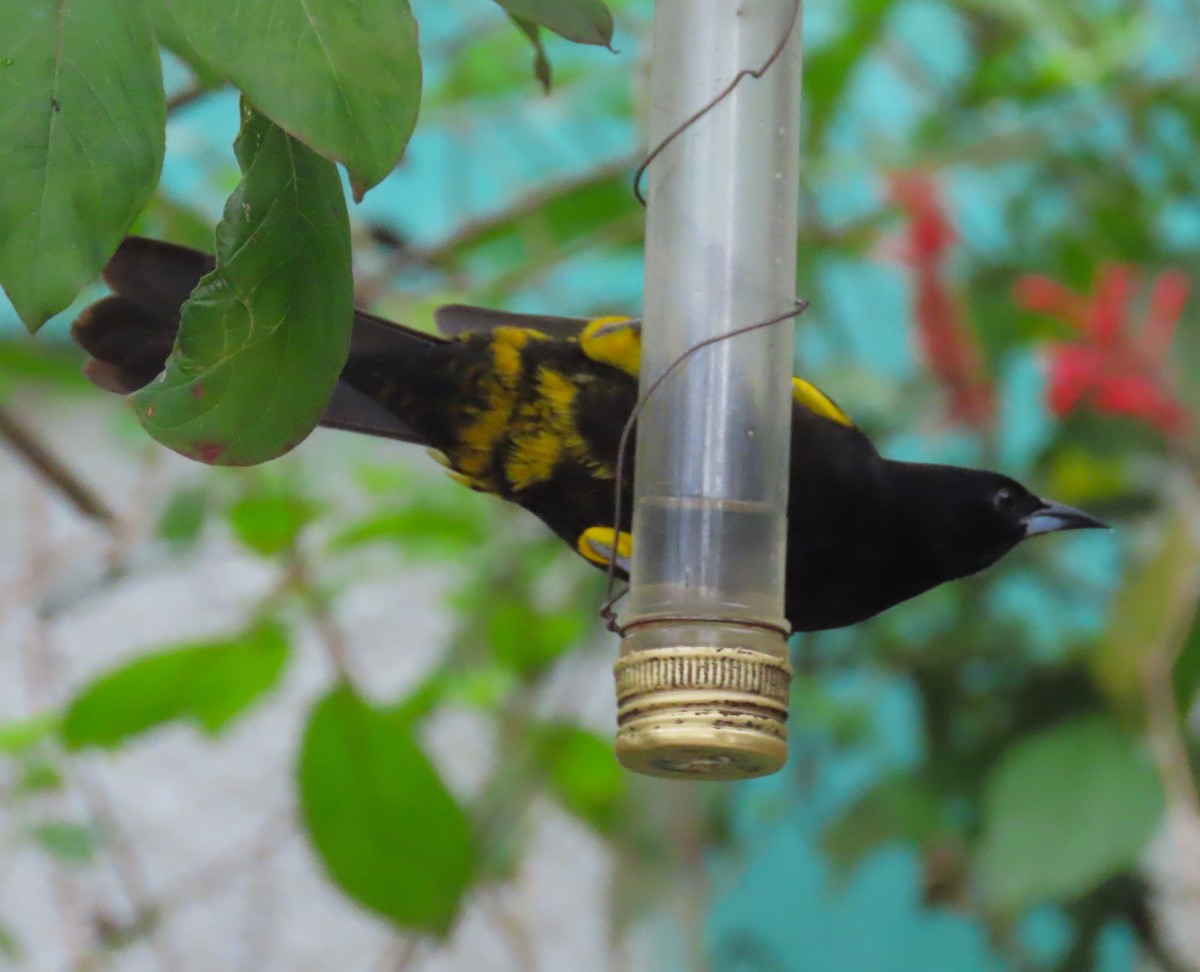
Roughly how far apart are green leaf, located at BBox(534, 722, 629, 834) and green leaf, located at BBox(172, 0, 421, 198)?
1.55 m

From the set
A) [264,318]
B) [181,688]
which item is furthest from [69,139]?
[181,688]

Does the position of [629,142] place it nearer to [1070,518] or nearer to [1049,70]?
[1049,70]

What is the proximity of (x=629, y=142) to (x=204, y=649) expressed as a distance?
4.70ft

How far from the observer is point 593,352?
115 cm

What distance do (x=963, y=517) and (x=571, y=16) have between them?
64cm

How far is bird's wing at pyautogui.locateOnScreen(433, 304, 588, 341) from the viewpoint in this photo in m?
1.20

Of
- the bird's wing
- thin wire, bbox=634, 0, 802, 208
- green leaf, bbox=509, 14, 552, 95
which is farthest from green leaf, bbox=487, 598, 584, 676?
green leaf, bbox=509, 14, 552, 95

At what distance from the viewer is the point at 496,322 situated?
1.23m

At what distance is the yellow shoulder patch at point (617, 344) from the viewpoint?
1146 mm

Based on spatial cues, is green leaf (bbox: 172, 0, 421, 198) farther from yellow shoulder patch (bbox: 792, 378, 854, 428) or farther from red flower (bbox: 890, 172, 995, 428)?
red flower (bbox: 890, 172, 995, 428)

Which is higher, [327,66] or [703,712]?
[327,66]

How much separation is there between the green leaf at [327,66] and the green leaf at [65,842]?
5.16ft

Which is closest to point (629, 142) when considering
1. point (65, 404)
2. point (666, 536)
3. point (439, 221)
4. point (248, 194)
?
point (439, 221)

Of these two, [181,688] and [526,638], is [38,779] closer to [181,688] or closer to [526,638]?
[181,688]
